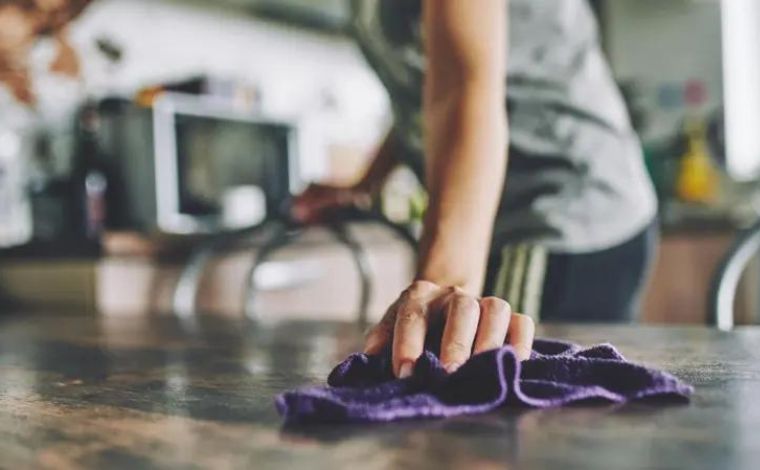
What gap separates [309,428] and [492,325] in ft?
0.48

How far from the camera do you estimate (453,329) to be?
1.78 feet

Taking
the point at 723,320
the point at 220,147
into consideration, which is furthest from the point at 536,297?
the point at 220,147

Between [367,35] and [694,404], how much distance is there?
0.87m

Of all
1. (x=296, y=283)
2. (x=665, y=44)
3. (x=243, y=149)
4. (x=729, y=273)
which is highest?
(x=665, y=44)

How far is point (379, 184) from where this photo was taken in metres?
1.56

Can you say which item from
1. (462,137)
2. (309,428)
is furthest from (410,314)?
(462,137)

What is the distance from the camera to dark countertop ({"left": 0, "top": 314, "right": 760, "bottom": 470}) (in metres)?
0.38

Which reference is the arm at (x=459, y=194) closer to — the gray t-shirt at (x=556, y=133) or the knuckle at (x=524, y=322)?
the knuckle at (x=524, y=322)

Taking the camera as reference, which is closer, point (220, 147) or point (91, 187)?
point (91, 187)

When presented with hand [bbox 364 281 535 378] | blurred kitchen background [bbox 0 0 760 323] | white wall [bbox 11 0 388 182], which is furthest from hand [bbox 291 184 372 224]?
white wall [bbox 11 0 388 182]

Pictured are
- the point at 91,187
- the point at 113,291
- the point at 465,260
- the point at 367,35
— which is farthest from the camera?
the point at 91,187

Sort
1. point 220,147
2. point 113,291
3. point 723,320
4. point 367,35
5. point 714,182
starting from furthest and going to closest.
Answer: point 714,182 < point 220,147 < point 113,291 < point 367,35 < point 723,320

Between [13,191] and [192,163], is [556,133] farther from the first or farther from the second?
[13,191]

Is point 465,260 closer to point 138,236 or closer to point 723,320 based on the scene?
point 723,320
